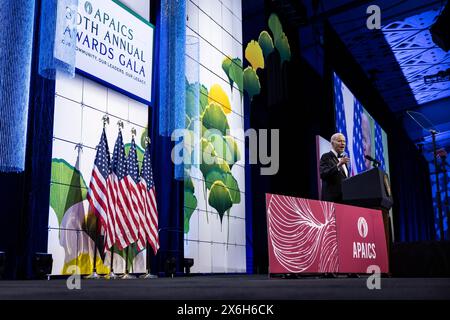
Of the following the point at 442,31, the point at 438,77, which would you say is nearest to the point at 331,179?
the point at 442,31

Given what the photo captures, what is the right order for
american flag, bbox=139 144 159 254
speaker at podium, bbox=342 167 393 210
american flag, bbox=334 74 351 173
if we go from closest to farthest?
1. speaker at podium, bbox=342 167 393 210
2. american flag, bbox=139 144 159 254
3. american flag, bbox=334 74 351 173

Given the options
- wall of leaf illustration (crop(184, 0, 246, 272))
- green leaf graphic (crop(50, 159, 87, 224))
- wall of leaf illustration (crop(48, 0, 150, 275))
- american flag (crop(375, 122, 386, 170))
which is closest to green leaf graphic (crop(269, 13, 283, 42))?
wall of leaf illustration (crop(184, 0, 246, 272))

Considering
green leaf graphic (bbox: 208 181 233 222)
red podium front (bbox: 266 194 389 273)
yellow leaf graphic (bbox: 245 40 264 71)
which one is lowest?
red podium front (bbox: 266 194 389 273)

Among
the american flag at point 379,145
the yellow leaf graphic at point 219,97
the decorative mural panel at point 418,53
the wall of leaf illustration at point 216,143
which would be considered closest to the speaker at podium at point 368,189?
the wall of leaf illustration at point 216,143

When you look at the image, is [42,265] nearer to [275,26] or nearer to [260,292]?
[260,292]

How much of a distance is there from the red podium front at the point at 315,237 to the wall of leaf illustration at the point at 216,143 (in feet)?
8.00

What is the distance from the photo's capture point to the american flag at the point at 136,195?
4.27m

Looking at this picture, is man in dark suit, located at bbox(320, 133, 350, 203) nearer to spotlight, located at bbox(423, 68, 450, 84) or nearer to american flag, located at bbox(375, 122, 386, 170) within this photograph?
american flag, located at bbox(375, 122, 386, 170)

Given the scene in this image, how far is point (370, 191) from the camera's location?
3395mm

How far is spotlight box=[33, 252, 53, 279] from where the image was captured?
336cm

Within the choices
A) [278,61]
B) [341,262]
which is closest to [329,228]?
[341,262]

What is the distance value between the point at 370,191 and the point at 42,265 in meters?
2.34

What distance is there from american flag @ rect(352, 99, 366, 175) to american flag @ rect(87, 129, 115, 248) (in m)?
4.56
